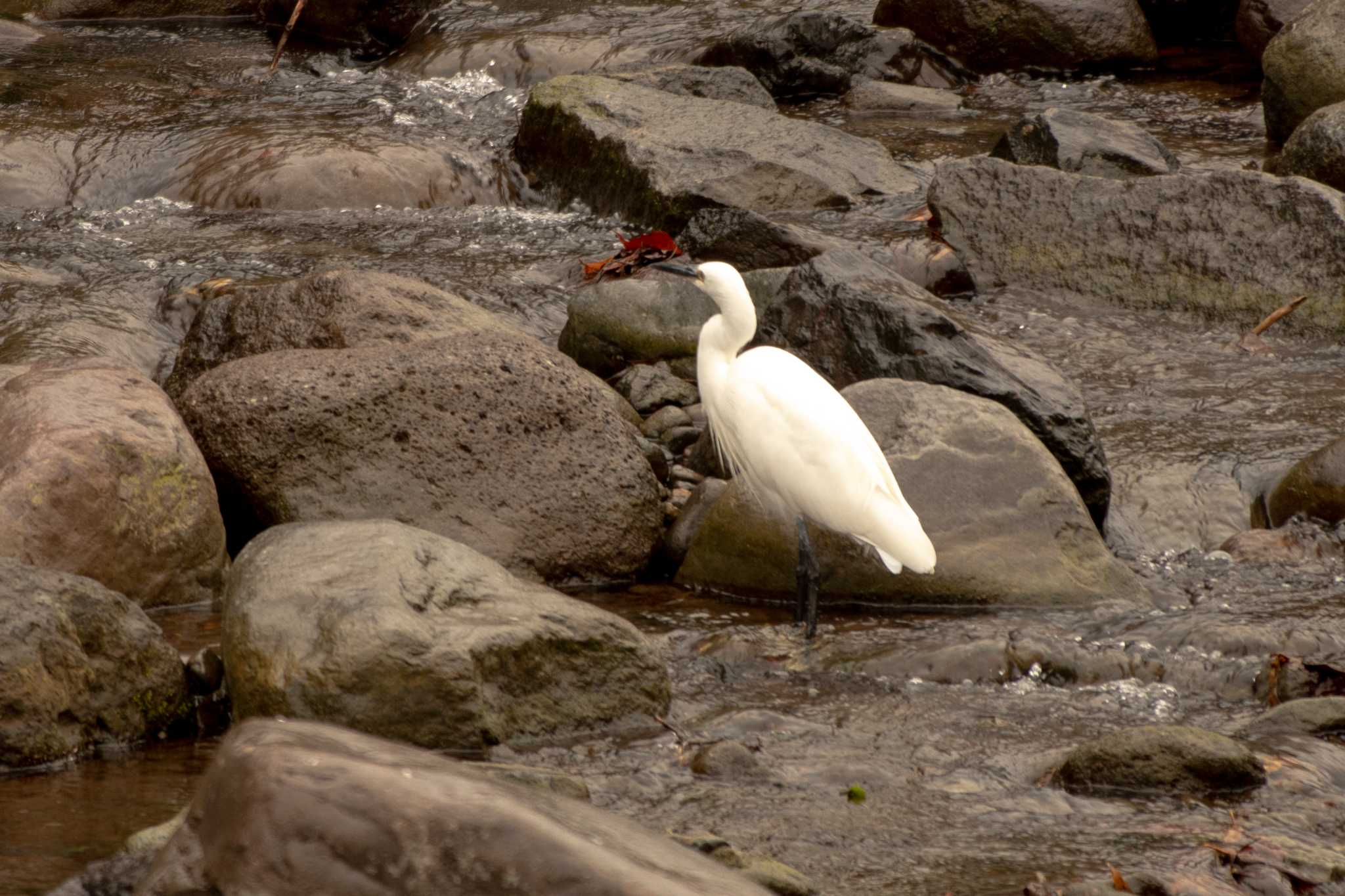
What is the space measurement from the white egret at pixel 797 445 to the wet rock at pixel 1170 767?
146 centimetres

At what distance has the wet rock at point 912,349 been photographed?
243 inches

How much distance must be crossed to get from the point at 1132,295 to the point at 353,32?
26.4 ft

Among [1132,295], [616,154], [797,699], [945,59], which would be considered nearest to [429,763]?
[797,699]

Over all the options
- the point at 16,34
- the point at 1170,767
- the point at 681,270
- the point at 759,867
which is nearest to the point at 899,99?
the point at 681,270

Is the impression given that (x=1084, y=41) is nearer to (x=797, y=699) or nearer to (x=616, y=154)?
(x=616, y=154)

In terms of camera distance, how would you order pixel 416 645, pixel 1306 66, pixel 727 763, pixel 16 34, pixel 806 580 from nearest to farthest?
pixel 416 645 → pixel 727 763 → pixel 806 580 → pixel 1306 66 → pixel 16 34

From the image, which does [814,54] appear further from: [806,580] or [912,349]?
[806,580]

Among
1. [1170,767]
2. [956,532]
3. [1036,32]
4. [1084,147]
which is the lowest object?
[956,532]

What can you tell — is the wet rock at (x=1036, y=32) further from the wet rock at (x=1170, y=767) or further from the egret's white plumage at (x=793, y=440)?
the wet rock at (x=1170, y=767)

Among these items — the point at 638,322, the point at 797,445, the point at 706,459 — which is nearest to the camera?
the point at 797,445

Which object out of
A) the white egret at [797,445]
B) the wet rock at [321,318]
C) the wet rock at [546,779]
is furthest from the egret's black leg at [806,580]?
the wet rock at [546,779]

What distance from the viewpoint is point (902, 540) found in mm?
5344

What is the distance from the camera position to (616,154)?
370 inches

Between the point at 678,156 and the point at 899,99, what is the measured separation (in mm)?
3289
